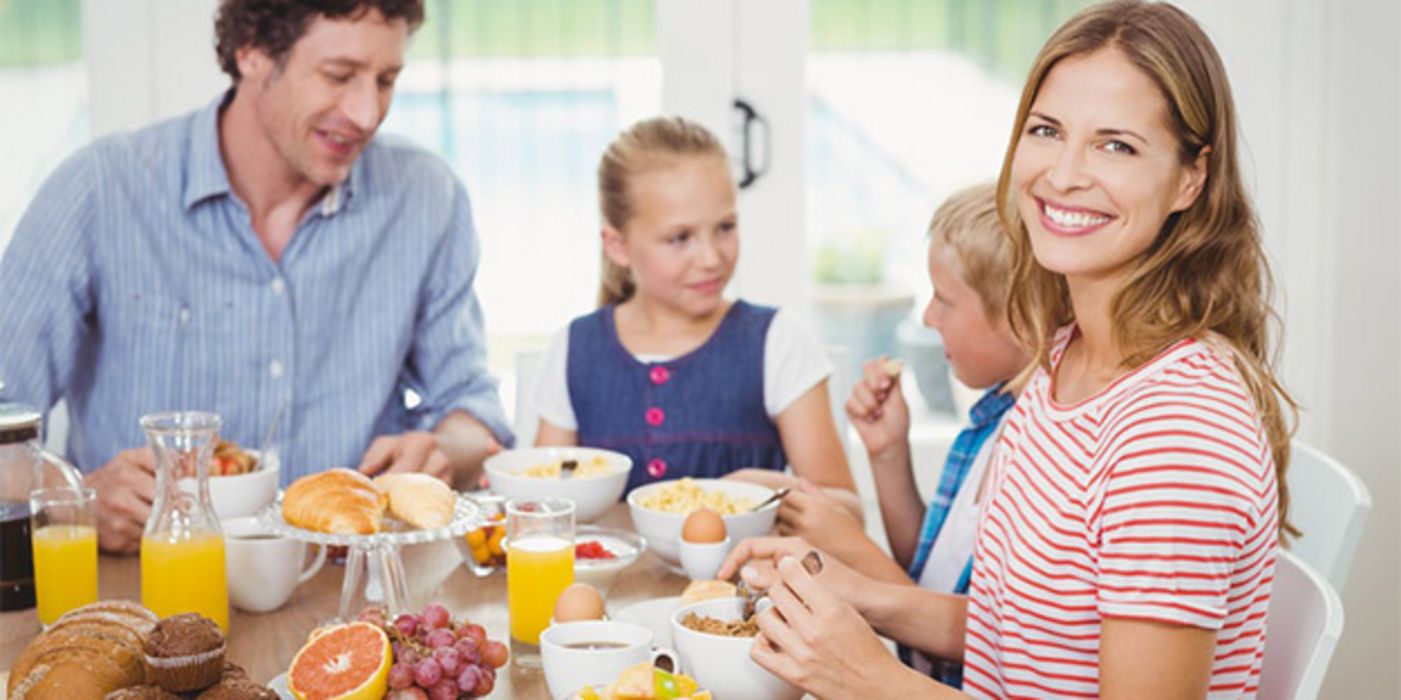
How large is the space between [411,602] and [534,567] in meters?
0.22

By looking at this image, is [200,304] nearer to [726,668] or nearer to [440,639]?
[440,639]

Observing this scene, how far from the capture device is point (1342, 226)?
3.12 meters

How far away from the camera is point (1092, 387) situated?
4.70ft

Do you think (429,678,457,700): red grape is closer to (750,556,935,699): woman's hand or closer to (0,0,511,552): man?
(750,556,935,699): woman's hand

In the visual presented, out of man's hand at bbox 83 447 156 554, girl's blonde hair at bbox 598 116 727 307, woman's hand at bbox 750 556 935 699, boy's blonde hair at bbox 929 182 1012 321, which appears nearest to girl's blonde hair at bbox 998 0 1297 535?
woman's hand at bbox 750 556 935 699

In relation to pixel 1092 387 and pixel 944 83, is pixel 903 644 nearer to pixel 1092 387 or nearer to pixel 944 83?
pixel 1092 387

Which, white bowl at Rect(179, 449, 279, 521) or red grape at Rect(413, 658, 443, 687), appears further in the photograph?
white bowl at Rect(179, 449, 279, 521)

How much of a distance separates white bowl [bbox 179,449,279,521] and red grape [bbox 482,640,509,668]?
552mm

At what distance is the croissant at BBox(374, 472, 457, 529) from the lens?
4.85ft

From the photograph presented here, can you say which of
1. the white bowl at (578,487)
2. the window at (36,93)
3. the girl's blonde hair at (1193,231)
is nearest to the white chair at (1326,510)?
the girl's blonde hair at (1193,231)

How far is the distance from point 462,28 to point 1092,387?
7.24 ft

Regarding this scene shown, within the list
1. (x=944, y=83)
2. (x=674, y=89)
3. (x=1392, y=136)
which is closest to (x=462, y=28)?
(x=674, y=89)

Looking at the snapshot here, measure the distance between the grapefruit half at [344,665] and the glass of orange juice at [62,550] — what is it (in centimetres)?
42

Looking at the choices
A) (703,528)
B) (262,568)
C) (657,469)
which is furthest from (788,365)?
(262,568)
